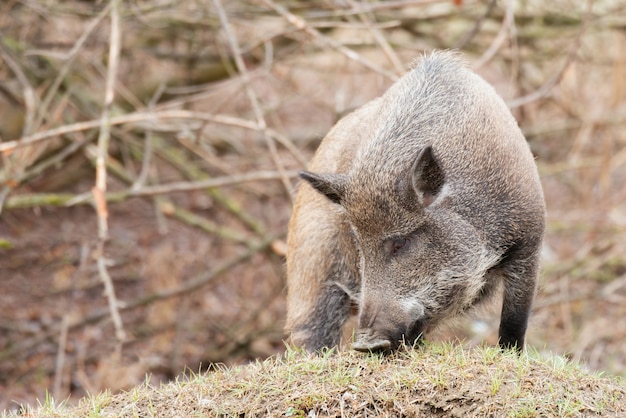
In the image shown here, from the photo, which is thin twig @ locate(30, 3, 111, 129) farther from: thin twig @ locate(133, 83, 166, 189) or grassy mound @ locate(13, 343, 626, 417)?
grassy mound @ locate(13, 343, 626, 417)

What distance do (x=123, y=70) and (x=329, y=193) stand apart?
6.89m

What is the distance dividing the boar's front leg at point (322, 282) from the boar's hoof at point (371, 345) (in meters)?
0.92

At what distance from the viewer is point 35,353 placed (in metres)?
9.84

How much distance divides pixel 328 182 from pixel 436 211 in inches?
25.8

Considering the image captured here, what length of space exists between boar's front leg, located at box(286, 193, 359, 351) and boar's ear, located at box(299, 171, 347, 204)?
18.7 inches

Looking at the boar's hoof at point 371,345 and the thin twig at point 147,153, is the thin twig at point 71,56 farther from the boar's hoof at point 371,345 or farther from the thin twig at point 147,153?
the boar's hoof at point 371,345

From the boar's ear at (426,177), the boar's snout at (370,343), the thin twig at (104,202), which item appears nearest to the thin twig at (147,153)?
the thin twig at (104,202)

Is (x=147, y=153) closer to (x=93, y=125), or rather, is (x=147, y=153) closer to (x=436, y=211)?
(x=93, y=125)

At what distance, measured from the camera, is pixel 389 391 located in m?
4.19

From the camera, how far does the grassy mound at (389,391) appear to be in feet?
13.3

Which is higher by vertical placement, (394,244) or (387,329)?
(394,244)

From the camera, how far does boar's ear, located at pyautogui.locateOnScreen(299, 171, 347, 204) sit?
496 cm

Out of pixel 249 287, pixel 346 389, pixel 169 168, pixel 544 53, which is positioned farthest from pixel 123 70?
pixel 346 389

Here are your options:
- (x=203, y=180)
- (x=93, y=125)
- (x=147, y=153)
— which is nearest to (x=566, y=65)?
(x=147, y=153)
